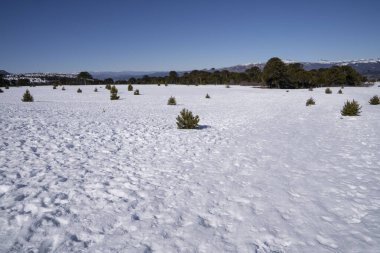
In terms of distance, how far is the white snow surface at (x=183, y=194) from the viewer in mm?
3439

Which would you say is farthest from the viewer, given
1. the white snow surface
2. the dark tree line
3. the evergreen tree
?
the dark tree line

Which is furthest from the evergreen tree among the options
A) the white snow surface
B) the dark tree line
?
the white snow surface

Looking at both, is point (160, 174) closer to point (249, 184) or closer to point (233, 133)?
point (249, 184)

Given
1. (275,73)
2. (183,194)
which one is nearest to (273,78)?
(275,73)

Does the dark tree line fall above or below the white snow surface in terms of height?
above

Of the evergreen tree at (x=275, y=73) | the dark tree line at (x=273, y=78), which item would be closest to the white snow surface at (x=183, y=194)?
the dark tree line at (x=273, y=78)

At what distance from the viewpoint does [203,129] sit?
37.6 feet

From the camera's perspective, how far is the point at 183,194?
15.9 feet

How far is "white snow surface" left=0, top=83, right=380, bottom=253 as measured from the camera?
344cm

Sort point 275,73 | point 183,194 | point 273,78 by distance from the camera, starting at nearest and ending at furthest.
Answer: point 183,194, point 275,73, point 273,78

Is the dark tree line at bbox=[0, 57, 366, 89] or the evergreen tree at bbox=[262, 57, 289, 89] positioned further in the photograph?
the dark tree line at bbox=[0, 57, 366, 89]

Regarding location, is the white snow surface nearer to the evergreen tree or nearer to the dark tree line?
the dark tree line

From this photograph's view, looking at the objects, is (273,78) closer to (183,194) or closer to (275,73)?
(275,73)

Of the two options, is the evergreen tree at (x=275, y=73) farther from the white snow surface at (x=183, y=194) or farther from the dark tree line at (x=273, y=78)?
the white snow surface at (x=183, y=194)
